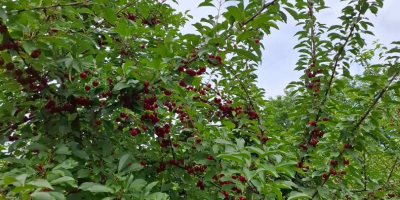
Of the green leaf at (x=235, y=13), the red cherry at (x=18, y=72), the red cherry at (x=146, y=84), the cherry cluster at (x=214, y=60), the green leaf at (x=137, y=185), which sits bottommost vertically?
the green leaf at (x=137, y=185)

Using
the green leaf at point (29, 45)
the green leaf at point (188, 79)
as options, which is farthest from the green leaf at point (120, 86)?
the green leaf at point (29, 45)

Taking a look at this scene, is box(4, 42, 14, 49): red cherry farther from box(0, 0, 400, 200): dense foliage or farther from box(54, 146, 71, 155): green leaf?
box(54, 146, 71, 155): green leaf

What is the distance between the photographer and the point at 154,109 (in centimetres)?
255

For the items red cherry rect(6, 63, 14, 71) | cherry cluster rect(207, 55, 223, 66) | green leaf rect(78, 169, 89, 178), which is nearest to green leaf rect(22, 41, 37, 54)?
red cherry rect(6, 63, 14, 71)

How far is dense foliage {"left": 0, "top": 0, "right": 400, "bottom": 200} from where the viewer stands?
6.33ft

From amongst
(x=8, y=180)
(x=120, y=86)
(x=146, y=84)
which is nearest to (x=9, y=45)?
(x=120, y=86)

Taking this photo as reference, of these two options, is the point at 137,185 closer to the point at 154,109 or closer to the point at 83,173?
the point at 83,173

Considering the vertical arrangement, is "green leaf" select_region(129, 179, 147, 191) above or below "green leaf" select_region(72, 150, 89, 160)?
below

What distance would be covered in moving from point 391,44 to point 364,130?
28.0 inches

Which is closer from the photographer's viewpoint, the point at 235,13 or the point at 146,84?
the point at 235,13

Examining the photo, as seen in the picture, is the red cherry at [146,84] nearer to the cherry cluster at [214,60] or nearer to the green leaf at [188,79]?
the green leaf at [188,79]

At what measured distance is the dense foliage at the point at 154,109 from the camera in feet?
6.33

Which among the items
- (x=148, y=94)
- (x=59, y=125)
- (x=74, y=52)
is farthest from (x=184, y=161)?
(x=74, y=52)

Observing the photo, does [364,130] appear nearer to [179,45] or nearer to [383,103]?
[383,103]
